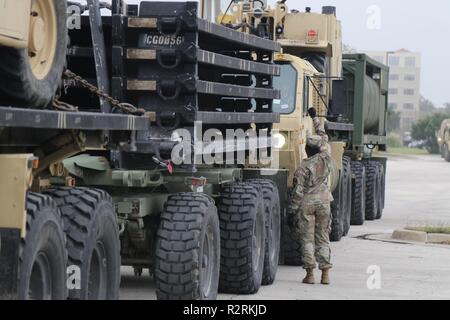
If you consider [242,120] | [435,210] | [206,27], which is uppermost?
[206,27]

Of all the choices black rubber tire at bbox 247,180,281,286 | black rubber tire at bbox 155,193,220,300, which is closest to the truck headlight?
black rubber tire at bbox 247,180,281,286

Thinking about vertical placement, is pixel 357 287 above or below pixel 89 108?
below

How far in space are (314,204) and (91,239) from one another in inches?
251

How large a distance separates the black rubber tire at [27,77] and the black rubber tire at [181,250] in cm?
269

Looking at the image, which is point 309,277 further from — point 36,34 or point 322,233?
point 36,34

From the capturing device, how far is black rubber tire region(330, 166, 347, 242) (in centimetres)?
1994

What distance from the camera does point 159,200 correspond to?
11.4m

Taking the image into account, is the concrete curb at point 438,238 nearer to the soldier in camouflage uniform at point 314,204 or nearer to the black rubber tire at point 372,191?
the black rubber tire at point 372,191

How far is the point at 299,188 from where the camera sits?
1459 cm

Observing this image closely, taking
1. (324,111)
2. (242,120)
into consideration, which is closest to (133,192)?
(242,120)

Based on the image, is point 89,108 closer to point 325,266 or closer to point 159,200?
point 159,200

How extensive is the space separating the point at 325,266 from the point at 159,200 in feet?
11.7

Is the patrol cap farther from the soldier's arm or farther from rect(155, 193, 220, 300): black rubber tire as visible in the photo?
rect(155, 193, 220, 300): black rubber tire

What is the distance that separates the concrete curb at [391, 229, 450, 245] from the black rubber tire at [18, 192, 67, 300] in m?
12.7
